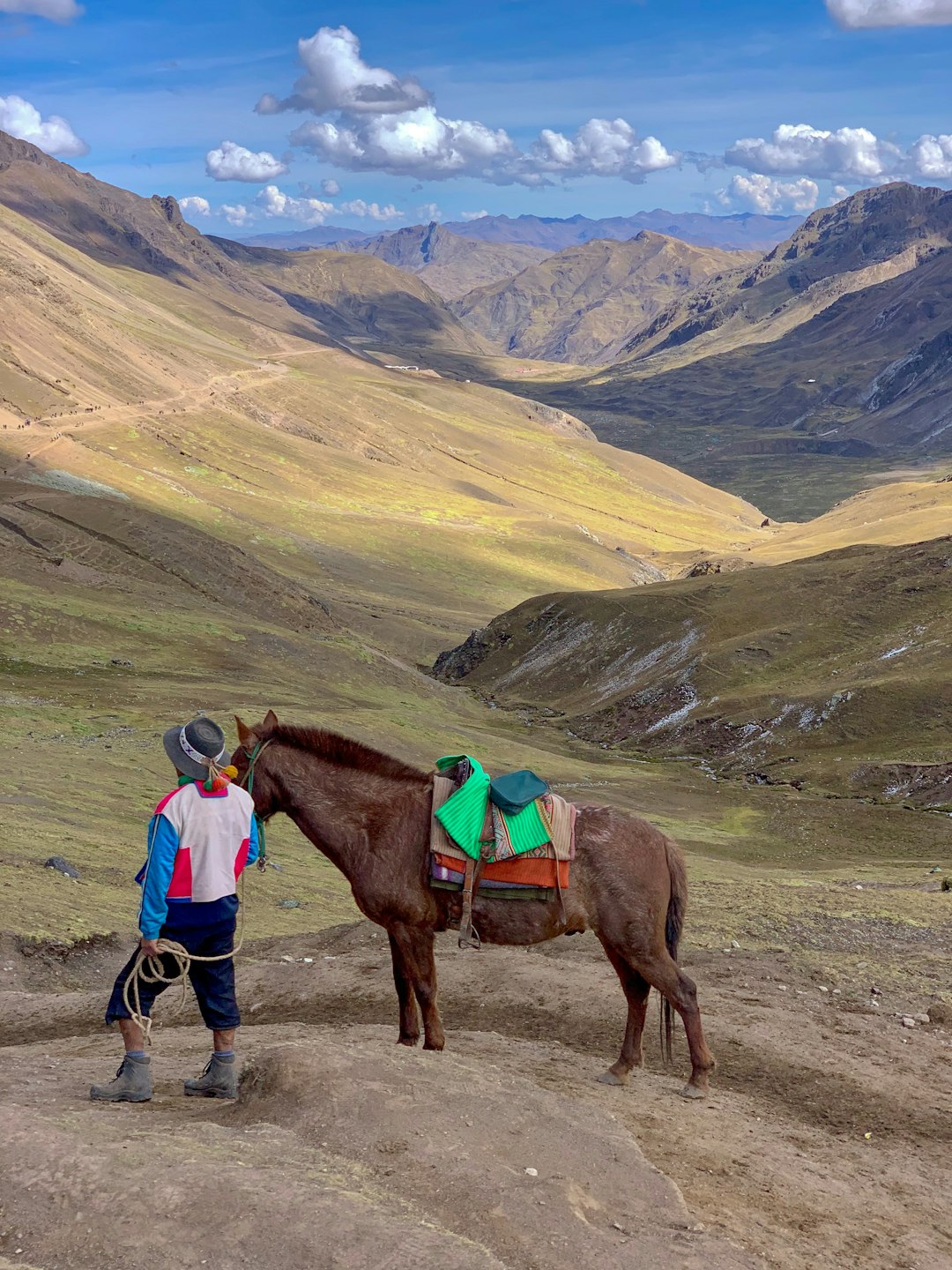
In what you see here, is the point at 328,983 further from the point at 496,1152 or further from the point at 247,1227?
the point at 247,1227

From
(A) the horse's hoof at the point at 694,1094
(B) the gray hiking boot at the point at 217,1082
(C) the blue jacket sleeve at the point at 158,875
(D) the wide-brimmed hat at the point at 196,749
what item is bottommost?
(A) the horse's hoof at the point at 694,1094

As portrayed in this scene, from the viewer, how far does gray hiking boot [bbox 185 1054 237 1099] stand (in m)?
11.1

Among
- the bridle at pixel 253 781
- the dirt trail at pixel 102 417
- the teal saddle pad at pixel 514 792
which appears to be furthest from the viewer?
the dirt trail at pixel 102 417

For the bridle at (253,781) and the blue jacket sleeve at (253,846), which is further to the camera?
the bridle at (253,781)

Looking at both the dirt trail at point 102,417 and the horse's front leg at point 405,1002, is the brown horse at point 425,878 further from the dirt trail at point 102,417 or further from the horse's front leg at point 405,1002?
the dirt trail at point 102,417

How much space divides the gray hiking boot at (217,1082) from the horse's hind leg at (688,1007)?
14.9 feet

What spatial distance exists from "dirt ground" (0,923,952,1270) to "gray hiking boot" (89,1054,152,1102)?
7.5 inches

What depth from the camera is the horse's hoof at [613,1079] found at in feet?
41.4

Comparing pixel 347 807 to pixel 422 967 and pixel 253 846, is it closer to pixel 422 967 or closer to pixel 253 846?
pixel 253 846

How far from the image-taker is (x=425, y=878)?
12.5 metres

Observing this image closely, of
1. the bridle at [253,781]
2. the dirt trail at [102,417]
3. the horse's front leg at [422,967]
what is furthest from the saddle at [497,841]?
the dirt trail at [102,417]

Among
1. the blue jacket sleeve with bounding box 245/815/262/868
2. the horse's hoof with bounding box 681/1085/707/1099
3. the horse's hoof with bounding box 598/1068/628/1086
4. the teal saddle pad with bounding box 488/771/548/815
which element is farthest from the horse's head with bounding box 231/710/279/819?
the horse's hoof with bounding box 681/1085/707/1099

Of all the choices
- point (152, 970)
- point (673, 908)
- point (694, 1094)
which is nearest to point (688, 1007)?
point (694, 1094)

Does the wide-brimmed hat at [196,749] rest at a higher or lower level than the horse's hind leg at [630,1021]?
higher
